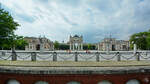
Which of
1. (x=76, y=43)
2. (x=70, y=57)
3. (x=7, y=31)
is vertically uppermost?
(x=7, y=31)

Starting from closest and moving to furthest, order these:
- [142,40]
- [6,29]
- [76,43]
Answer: [6,29] → [142,40] → [76,43]

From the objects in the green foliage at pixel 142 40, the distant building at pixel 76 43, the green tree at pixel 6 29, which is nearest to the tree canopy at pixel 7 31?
the green tree at pixel 6 29

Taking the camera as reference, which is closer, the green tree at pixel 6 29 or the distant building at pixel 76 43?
the green tree at pixel 6 29

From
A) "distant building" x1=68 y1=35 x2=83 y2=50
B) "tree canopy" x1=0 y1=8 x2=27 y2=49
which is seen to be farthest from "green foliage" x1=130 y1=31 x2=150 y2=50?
"tree canopy" x1=0 y1=8 x2=27 y2=49

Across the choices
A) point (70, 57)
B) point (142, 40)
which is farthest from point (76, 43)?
point (70, 57)

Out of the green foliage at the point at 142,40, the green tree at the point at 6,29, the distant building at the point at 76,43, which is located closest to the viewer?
the green tree at the point at 6,29

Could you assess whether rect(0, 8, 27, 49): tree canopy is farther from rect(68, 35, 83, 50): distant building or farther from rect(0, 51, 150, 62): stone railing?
rect(68, 35, 83, 50): distant building

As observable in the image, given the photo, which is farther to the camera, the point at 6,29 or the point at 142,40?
the point at 142,40

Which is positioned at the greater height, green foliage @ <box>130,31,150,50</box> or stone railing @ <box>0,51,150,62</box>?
green foliage @ <box>130,31,150,50</box>

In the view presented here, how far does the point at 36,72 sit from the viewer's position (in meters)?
7.89

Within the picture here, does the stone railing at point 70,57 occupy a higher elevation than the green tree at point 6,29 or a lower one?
lower

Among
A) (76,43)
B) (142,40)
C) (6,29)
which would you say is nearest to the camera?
(6,29)

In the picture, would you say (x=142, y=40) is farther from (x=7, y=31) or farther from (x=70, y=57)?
(x=7, y=31)

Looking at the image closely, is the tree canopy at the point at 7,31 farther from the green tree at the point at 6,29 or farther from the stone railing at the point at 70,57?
the stone railing at the point at 70,57
